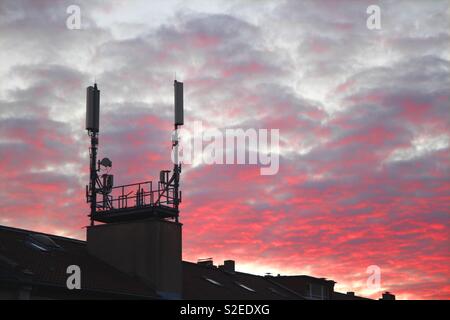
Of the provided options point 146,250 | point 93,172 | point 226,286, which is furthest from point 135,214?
point 226,286

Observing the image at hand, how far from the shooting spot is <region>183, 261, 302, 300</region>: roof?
5664 centimetres

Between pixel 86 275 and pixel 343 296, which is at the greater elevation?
pixel 343 296

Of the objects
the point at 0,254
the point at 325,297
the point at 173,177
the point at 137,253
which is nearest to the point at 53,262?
the point at 0,254

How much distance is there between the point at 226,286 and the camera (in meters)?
61.0

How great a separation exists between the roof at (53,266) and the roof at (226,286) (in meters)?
6.31

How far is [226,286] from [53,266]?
1910 cm

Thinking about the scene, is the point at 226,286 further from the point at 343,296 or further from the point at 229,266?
the point at 343,296

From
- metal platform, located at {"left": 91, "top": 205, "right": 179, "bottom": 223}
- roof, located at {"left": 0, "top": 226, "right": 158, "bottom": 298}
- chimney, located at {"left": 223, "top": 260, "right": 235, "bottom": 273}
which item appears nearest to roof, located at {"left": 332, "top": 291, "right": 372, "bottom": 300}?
chimney, located at {"left": 223, "top": 260, "right": 235, "bottom": 273}

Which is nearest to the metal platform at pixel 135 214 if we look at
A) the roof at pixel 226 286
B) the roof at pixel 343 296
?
the roof at pixel 226 286

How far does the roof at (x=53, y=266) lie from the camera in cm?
4056

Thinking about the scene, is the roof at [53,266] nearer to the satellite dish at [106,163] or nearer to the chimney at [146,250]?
the chimney at [146,250]
